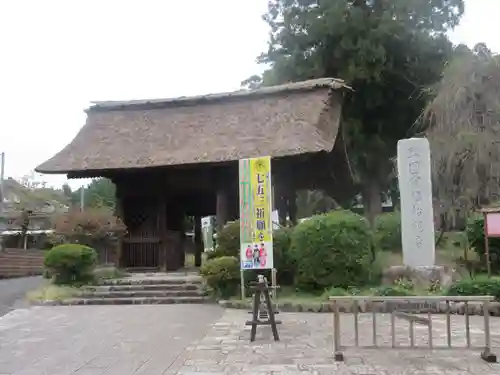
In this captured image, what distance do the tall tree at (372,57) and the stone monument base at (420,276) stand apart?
1041 centimetres

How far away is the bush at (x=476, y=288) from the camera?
29.3 ft

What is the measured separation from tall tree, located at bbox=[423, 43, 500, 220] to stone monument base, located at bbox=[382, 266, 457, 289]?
4082 millimetres

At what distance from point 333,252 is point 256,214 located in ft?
6.09

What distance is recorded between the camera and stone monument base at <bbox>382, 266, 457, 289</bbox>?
10.3 m

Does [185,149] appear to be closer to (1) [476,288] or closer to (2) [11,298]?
(2) [11,298]

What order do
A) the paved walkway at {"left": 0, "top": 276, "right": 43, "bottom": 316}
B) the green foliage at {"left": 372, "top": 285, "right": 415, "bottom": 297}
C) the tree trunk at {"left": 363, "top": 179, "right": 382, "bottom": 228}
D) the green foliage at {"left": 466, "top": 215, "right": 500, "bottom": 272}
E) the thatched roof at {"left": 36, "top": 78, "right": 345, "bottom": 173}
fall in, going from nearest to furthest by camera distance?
the green foliage at {"left": 372, "top": 285, "right": 415, "bottom": 297}, the paved walkway at {"left": 0, "top": 276, "right": 43, "bottom": 316}, the green foliage at {"left": 466, "top": 215, "right": 500, "bottom": 272}, the thatched roof at {"left": 36, "top": 78, "right": 345, "bottom": 173}, the tree trunk at {"left": 363, "top": 179, "right": 382, "bottom": 228}

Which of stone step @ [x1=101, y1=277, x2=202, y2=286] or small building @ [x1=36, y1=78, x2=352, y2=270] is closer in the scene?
stone step @ [x1=101, y1=277, x2=202, y2=286]

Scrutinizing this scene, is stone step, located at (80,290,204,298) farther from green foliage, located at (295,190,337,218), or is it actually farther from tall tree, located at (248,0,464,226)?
green foliage, located at (295,190,337,218)

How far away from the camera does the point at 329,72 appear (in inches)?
866

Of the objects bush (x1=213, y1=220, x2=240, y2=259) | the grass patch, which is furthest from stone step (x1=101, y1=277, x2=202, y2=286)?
bush (x1=213, y1=220, x2=240, y2=259)

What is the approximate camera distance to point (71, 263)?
493 inches

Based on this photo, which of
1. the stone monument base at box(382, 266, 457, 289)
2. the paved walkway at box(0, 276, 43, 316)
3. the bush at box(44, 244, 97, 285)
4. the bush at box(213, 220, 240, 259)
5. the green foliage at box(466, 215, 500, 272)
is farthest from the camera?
the bush at box(44, 244, 97, 285)

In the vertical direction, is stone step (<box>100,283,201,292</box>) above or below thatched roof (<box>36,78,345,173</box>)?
below

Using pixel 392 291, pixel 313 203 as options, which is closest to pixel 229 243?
pixel 392 291
